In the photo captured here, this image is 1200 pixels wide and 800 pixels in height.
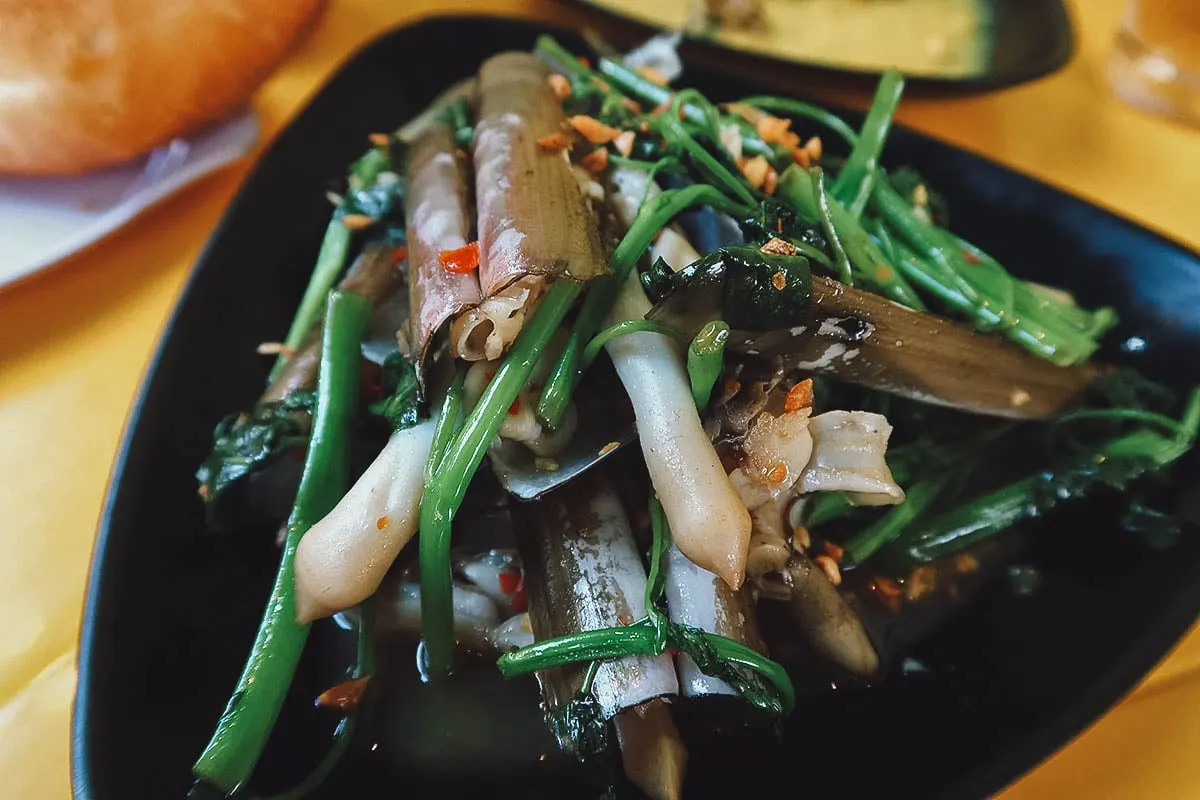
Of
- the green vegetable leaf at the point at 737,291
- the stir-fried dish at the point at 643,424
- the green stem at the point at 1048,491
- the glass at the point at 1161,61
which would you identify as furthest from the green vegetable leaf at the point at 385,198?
→ the glass at the point at 1161,61

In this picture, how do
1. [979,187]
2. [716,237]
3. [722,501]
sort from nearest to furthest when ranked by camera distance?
[722,501], [716,237], [979,187]

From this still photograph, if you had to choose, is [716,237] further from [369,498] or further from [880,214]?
[369,498]

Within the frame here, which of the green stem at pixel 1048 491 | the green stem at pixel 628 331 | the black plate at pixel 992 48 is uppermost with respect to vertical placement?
the green stem at pixel 628 331

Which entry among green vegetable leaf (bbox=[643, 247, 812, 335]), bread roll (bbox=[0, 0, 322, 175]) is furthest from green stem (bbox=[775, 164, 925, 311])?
bread roll (bbox=[0, 0, 322, 175])

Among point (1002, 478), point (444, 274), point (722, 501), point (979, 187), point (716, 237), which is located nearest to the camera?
point (722, 501)

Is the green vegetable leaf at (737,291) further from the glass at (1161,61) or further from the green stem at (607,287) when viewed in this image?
the glass at (1161,61)

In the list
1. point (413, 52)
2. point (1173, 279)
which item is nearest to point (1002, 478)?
point (1173, 279)
